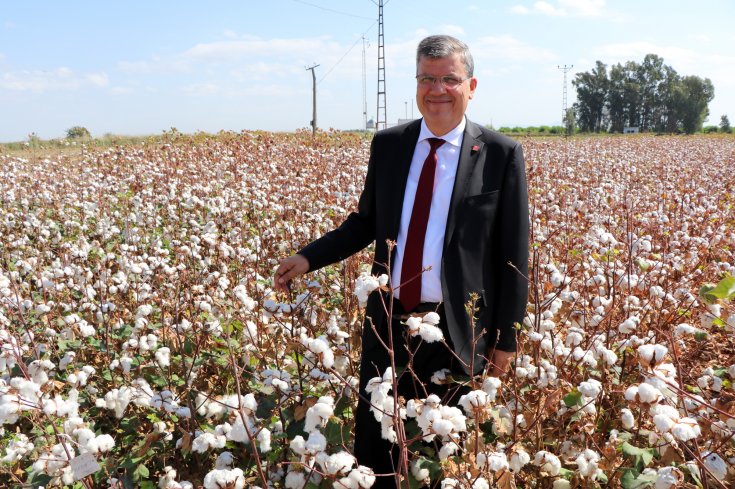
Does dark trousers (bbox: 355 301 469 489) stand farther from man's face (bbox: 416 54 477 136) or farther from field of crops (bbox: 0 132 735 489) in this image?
man's face (bbox: 416 54 477 136)

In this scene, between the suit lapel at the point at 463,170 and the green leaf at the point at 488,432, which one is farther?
the green leaf at the point at 488,432

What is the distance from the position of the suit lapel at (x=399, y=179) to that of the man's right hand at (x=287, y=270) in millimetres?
421

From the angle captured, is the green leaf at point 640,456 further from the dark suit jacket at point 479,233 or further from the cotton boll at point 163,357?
the cotton boll at point 163,357

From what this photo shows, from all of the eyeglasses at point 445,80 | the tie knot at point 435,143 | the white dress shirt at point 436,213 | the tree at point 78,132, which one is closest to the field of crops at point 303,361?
the white dress shirt at point 436,213

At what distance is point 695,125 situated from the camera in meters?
76.9

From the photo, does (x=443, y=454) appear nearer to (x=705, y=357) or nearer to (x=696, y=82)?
(x=705, y=357)

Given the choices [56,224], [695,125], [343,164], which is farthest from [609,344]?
[695,125]

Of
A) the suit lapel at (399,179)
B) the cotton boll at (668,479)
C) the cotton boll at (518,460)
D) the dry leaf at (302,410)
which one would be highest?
the suit lapel at (399,179)

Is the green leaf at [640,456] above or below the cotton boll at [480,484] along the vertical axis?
below

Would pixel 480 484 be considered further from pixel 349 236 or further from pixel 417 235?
pixel 349 236

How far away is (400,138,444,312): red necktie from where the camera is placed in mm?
2295

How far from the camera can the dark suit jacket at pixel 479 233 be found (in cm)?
225

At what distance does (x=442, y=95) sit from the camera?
87.3 inches

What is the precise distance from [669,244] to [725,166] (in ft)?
39.1
